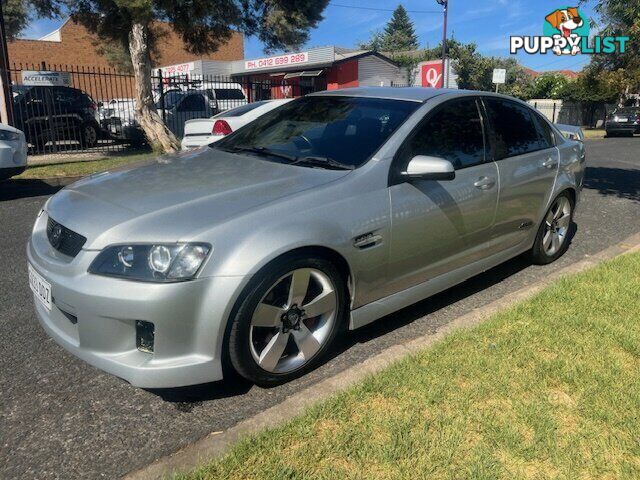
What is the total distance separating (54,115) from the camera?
46.1 ft

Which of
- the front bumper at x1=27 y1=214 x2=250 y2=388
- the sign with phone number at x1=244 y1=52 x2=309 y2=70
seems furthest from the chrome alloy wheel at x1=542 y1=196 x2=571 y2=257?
the sign with phone number at x1=244 y1=52 x2=309 y2=70

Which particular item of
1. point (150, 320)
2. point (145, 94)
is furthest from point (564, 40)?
point (150, 320)

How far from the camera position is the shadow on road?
8914mm

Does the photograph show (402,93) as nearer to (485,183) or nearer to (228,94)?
(485,183)

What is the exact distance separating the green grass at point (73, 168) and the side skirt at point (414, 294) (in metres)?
7.82

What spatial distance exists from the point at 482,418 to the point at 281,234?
1250mm

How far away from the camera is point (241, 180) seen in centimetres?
304

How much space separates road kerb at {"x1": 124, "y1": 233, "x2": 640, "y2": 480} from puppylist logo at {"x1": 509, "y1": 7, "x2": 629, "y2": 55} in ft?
88.8

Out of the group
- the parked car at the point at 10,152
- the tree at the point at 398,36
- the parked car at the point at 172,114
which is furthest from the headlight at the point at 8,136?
the tree at the point at 398,36

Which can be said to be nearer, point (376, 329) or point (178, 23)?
point (376, 329)

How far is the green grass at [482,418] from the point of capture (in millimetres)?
2178

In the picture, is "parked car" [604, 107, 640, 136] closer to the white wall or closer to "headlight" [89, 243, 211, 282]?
the white wall

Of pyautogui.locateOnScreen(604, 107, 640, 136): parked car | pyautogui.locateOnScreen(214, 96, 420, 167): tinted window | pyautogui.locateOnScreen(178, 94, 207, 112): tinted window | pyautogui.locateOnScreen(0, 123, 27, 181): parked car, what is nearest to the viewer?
pyautogui.locateOnScreen(214, 96, 420, 167): tinted window

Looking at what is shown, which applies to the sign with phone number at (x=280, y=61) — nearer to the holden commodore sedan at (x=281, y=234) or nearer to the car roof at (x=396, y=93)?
the car roof at (x=396, y=93)
